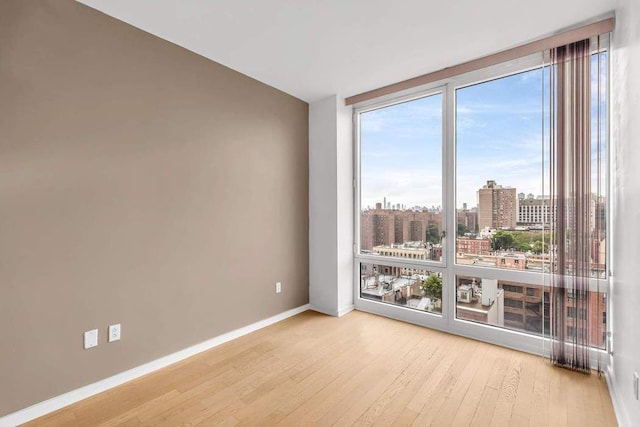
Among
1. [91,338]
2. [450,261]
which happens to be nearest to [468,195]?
[450,261]

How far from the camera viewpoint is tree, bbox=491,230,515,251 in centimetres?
274

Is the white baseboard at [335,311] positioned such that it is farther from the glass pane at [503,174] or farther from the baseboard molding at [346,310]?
the glass pane at [503,174]

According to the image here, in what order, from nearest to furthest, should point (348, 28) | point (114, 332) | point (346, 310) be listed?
point (114, 332), point (348, 28), point (346, 310)

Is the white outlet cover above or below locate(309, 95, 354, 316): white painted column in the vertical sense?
below

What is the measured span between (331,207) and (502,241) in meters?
1.77

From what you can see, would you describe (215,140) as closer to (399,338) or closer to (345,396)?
(345,396)

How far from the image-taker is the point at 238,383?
225cm

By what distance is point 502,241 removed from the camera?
2787 millimetres

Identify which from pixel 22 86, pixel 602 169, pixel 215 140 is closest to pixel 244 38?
pixel 215 140

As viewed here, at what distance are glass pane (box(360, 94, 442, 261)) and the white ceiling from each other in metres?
0.58

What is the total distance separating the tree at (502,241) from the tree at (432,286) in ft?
2.11

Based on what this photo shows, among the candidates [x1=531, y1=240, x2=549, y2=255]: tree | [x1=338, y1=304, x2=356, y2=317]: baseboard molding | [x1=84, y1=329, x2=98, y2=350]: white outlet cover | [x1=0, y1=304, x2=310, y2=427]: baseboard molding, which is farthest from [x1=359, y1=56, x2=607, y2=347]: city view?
[x1=84, y1=329, x2=98, y2=350]: white outlet cover

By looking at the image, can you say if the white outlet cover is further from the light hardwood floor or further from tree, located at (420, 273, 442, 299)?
tree, located at (420, 273, 442, 299)

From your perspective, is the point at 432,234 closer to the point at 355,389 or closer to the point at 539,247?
the point at 539,247
